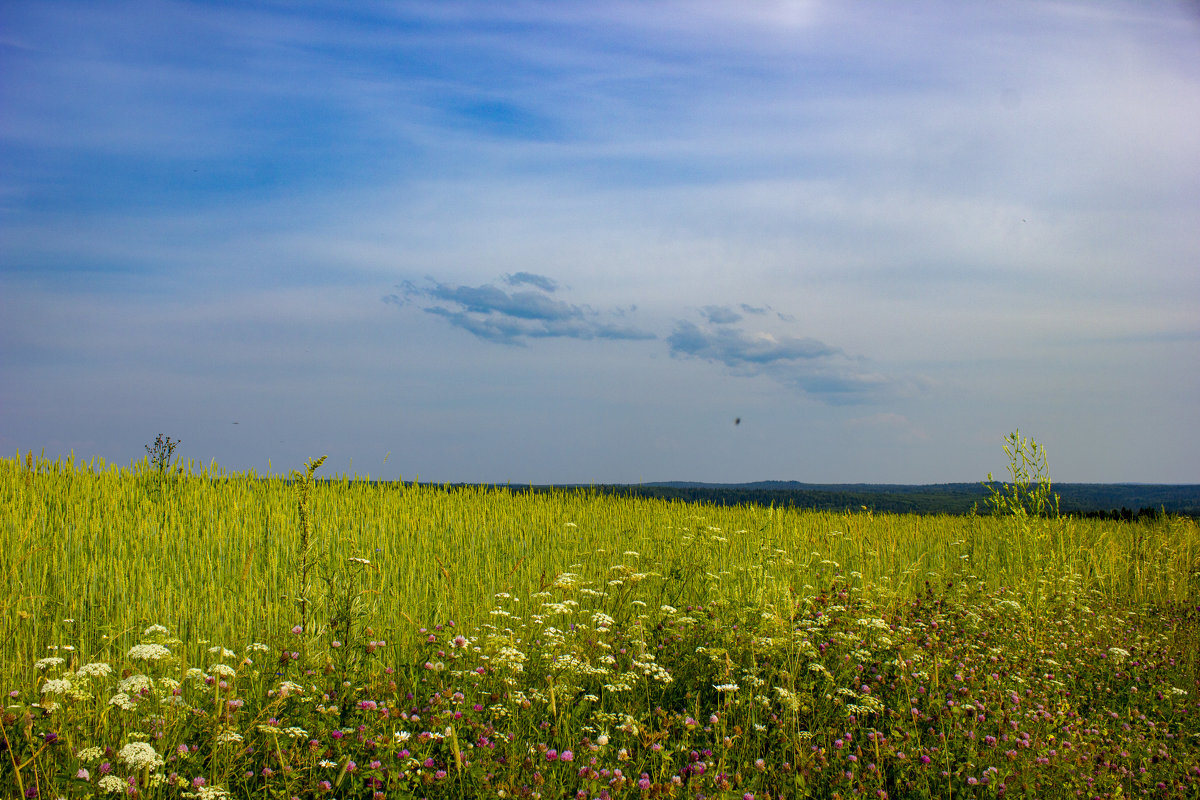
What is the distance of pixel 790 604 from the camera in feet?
15.9

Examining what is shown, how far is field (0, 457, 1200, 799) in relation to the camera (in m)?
3.26

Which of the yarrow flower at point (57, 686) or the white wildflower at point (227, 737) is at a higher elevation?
the yarrow flower at point (57, 686)

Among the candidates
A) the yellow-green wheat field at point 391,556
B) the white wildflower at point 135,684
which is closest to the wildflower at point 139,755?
the white wildflower at point 135,684

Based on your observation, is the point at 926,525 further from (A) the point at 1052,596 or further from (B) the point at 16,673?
(B) the point at 16,673

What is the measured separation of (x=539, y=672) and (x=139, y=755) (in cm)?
229

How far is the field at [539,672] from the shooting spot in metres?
3.26

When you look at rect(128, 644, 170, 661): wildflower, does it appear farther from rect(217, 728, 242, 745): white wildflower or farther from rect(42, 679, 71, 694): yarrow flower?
rect(217, 728, 242, 745): white wildflower

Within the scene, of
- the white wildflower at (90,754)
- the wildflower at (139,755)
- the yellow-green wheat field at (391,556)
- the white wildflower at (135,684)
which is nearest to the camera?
the wildflower at (139,755)

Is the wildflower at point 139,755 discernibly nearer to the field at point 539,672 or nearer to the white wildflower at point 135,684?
the field at point 539,672

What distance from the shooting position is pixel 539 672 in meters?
4.46

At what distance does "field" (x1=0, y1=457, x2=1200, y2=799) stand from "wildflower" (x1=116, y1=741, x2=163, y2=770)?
0.01 meters

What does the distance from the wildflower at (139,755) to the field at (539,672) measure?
14 mm

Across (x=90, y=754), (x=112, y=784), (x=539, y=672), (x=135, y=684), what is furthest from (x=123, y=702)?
(x=539, y=672)

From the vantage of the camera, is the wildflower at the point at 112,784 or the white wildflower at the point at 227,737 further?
the white wildflower at the point at 227,737
